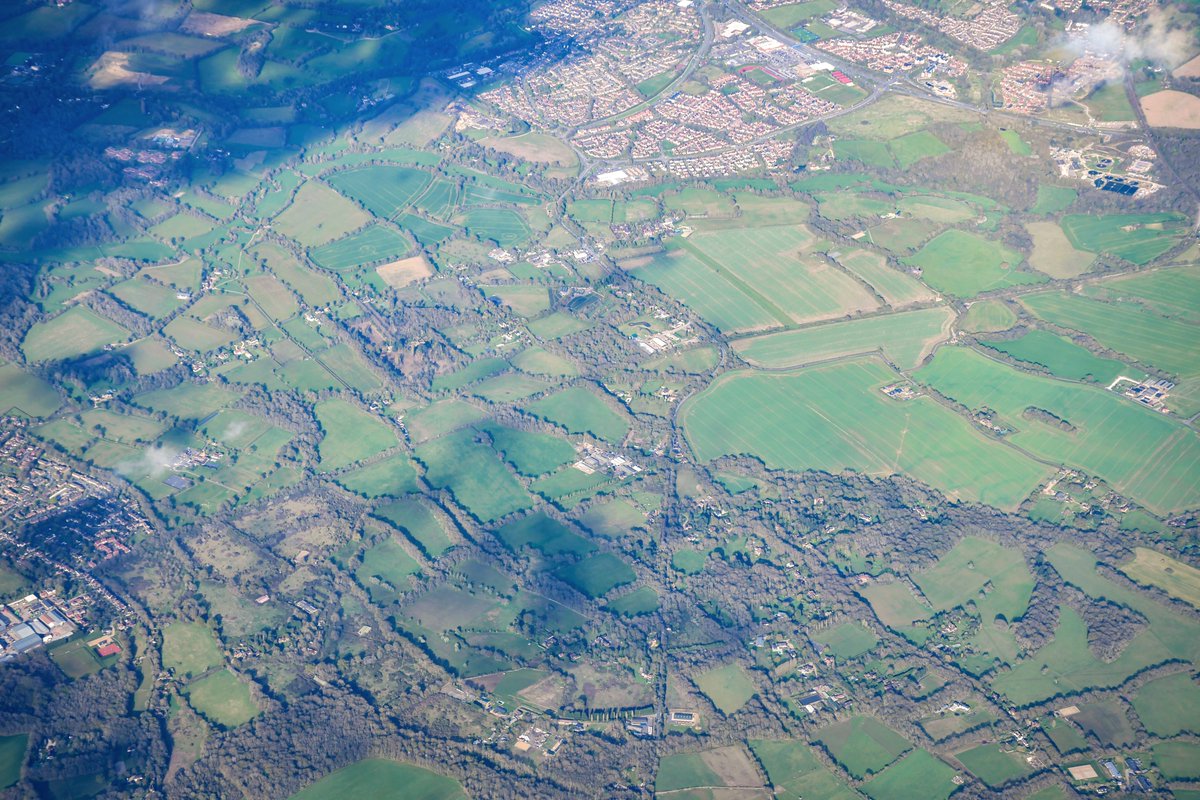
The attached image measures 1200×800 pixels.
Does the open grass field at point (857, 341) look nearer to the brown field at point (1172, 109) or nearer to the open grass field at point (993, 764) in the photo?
the open grass field at point (993, 764)

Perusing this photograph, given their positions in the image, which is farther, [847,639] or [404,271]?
[404,271]

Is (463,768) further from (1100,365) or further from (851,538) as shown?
(1100,365)

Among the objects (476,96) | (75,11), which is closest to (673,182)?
(476,96)

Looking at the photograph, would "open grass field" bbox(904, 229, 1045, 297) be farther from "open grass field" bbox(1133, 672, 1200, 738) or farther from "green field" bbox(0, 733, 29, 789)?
"green field" bbox(0, 733, 29, 789)

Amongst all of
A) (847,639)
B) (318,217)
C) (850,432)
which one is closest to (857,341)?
(850,432)

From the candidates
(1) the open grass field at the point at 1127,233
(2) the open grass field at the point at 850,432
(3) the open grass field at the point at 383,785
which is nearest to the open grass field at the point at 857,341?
(2) the open grass field at the point at 850,432

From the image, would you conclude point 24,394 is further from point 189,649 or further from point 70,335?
point 189,649
